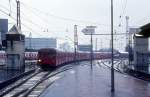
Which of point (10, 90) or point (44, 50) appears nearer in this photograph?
point (10, 90)

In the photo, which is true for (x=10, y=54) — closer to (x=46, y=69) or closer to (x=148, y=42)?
(x=46, y=69)

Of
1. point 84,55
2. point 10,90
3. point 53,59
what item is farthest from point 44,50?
point 84,55

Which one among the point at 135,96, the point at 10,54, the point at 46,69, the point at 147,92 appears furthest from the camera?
the point at 46,69

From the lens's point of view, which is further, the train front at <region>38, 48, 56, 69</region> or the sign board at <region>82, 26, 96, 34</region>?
the sign board at <region>82, 26, 96, 34</region>

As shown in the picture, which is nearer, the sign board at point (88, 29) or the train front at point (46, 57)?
the train front at point (46, 57)

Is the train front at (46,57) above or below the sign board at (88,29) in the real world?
below

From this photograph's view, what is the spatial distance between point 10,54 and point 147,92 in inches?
1077

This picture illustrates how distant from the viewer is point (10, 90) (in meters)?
30.4

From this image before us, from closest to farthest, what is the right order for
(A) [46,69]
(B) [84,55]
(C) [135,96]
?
(C) [135,96] < (A) [46,69] < (B) [84,55]

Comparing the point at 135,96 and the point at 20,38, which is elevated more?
the point at 20,38

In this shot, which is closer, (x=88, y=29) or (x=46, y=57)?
(x=46, y=57)

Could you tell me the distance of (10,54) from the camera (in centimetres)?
5300

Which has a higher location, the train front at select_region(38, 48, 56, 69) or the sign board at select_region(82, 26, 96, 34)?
the sign board at select_region(82, 26, 96, 34)

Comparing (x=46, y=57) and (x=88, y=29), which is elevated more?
(x=88, y=29)
